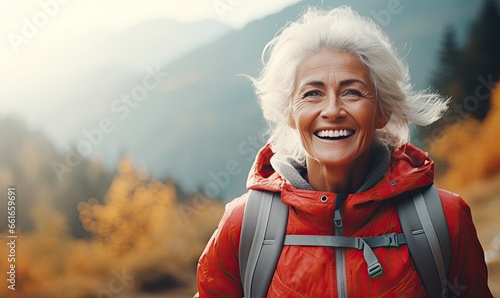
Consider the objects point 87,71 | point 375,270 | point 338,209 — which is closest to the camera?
point 375,270

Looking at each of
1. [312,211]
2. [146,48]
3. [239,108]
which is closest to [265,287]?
[312,211]

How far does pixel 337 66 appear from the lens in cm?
157

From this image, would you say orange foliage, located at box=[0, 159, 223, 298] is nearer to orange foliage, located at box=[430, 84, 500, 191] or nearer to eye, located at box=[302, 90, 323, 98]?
orange foliage, located at box=[430, 84, 500, 191]

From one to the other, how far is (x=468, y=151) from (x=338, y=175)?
2.62 metres

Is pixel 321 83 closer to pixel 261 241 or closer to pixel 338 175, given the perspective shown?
pixel 338 175

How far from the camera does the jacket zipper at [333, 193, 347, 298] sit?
1.50 meters

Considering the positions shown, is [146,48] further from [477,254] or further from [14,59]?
[477,254]

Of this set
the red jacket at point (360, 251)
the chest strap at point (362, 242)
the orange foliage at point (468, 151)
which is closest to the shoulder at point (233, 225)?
the red jacket at point (360, 251)

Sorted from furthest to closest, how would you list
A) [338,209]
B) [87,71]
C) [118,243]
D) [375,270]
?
1. [87,71]
2. [118,243]
3. [338,209]
4. [375,270]

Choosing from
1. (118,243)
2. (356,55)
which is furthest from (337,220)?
(118,243)

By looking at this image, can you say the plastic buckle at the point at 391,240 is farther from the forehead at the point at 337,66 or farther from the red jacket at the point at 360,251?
the forehead at the point at 337,66

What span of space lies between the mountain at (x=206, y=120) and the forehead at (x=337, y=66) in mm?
2542

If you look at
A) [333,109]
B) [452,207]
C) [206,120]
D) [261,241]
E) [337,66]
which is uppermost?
[206,120]

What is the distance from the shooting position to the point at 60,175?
427cm
